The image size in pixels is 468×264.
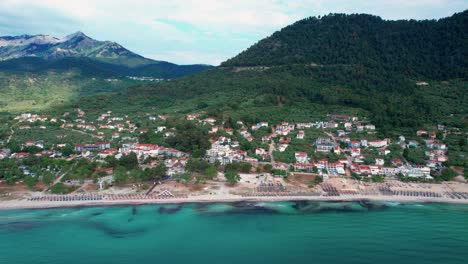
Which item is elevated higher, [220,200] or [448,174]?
[448,174]

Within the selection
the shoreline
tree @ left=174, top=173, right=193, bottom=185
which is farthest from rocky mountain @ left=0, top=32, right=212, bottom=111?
tree @ left=174, top=173, right=193, bottom=185

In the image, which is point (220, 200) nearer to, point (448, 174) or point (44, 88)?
point (448, 174)

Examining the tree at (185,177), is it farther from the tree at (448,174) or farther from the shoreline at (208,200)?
the tree at (448,174)

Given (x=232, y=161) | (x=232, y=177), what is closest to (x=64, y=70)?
(x=232, y=161)

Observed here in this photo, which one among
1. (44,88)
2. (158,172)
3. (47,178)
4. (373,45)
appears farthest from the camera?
(44,88)

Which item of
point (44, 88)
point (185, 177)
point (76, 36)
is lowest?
point (185, 177)

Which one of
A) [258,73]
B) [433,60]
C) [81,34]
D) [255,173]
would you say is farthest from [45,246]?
[81,34]

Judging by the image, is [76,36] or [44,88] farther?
[76,36]

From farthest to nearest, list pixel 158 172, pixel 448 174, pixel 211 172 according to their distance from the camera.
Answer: pixel 211 172 < pixel 158 172 < pixel 448 174
